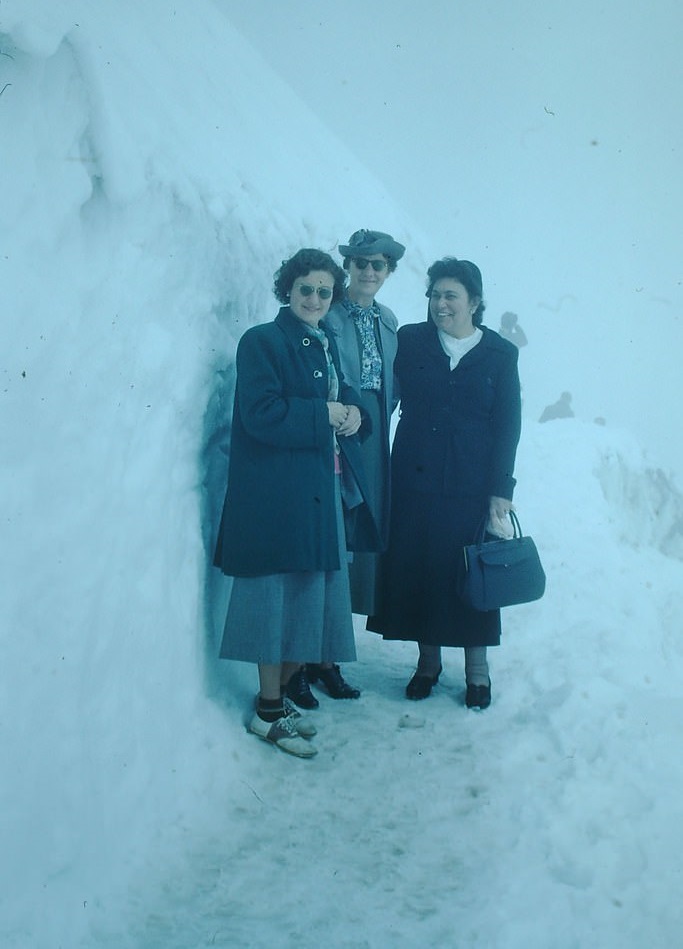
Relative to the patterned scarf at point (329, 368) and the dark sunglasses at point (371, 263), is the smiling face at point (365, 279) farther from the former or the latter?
the patterned scarf at point (329, 368)

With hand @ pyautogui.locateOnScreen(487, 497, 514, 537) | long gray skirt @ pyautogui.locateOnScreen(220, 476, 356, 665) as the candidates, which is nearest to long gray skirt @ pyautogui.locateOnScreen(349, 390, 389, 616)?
long gray skirt @ pyautogui.locateOnScreen(220, 476, 356, 665)

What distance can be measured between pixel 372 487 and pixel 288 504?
69cm

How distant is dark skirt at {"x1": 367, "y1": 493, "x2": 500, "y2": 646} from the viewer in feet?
11.1

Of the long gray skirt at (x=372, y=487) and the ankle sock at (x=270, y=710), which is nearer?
the ankle sock at (x=270, y=710)

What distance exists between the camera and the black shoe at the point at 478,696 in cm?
334

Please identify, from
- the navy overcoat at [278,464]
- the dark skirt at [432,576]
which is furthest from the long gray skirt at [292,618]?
the dark skirt at [432,576]

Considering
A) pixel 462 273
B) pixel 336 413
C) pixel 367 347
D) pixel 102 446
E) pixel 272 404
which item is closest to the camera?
pixel 102 446

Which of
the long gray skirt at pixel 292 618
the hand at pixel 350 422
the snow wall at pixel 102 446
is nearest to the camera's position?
the snow wall at pixel 102 446

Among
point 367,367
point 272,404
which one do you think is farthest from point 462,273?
point 272,404

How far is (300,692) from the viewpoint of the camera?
131 inches

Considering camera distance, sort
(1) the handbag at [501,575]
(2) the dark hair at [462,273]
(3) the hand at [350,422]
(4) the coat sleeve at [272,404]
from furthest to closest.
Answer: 1. (2) the dark hair at [462,273]
2. (1) the handbag at [501,575]
3. (3) the hand at [350,422]
4. (4) the coat sleeve at [272,404]

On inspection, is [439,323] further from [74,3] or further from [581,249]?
[581,249]

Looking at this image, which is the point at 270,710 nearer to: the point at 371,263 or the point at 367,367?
the point at 367,367

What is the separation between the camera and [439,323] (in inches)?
133
